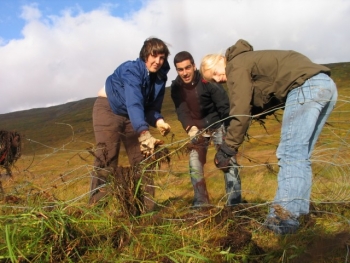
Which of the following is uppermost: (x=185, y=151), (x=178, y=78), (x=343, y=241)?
(x=178, y=78)

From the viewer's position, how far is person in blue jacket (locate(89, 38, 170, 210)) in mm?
3664

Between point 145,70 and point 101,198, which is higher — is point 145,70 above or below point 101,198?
above

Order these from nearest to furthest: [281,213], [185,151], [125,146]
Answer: [281,213] < [185,151] < [125,146]

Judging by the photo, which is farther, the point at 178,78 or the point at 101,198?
the point at 178,78

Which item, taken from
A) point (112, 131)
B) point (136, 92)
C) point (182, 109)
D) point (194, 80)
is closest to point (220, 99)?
point (194, 80)

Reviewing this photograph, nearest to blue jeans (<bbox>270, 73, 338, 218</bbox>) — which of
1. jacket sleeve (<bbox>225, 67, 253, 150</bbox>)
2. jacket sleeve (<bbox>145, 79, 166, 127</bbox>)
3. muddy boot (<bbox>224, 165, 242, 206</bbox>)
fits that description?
jacket sleeve (<bbox>225, 67, 253, 150</bbox>)

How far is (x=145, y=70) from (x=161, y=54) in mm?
257

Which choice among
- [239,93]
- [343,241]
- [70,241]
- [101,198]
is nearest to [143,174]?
[101,198]

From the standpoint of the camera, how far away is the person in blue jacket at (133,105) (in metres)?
3.66

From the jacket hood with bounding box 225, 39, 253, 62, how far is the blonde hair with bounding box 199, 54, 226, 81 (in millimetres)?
98

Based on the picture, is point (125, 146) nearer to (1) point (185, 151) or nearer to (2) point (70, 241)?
(1) point (185, 151)

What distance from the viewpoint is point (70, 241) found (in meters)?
2.42

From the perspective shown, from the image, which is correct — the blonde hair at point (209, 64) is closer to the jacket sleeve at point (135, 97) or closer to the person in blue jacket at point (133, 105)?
the person in blue jacket at point (133, 105)

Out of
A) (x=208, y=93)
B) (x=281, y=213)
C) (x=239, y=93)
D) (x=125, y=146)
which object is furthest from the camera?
(x=208, y=93)
